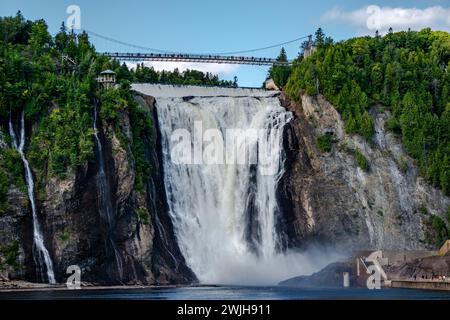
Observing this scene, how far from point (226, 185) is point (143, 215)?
13715 mm

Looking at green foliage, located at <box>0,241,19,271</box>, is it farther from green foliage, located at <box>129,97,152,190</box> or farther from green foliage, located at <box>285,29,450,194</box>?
green foliage, located at <box>285,29,450,194</box>

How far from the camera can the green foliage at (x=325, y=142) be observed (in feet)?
354

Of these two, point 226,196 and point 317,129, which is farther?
point 317,129

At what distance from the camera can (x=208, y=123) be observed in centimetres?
10675

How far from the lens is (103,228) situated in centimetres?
8806

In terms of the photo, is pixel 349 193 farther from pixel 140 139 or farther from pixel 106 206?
pixel 106 206

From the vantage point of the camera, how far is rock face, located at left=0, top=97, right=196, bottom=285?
84.0 meters

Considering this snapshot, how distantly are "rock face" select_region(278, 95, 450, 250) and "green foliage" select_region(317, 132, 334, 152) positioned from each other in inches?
18.8

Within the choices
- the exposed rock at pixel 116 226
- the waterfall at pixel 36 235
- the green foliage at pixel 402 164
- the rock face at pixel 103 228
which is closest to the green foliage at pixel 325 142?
the green foliage at pixel 402 164

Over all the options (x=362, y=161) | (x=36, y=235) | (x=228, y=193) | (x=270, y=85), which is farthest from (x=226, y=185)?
(x=270, y=85)

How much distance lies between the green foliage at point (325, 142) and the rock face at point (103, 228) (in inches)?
799
